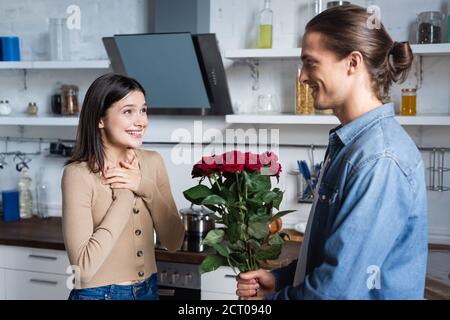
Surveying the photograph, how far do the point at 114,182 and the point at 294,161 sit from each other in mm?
1531

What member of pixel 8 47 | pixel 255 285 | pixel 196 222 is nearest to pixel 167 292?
pixel 196 222

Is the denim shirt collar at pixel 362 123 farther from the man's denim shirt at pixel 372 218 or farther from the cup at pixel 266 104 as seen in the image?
the cup at pixel 266 104

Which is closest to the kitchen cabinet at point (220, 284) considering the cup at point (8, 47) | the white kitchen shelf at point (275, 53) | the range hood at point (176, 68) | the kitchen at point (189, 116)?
the kitchen at point (189, 116)

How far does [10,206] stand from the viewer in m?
3.12

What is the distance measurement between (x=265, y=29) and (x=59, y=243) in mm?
1504

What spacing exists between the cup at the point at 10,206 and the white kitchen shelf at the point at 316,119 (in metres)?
1.40

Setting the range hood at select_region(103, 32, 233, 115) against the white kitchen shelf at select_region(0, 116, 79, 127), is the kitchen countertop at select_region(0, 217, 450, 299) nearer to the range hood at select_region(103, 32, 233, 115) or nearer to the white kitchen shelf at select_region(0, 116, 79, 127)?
the white kitchen shelf at select_region(0, 116, 79, 127)

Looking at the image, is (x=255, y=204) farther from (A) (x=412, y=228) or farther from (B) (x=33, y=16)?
(B) (x=33, y=16)

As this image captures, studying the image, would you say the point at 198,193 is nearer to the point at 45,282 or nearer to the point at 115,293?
the point at 115,293

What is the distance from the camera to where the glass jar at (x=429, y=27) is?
2.49 metres

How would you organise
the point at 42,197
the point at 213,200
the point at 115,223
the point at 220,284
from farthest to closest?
1. the point at 42,197
2. the point at 220,284
3. the point at 115,223
4. the point at 213,200

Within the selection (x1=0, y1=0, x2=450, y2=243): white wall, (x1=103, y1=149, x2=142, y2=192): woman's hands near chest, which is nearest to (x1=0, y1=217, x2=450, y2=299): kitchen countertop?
(x1=0, y1=0, x2=450, y2=243): white wall
